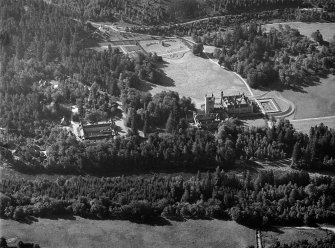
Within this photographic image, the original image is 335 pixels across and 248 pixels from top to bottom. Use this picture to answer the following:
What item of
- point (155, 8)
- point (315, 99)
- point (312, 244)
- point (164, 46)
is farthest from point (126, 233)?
point (155, 8)

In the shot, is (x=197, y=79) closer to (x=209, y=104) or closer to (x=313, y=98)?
(x=209, y=104)

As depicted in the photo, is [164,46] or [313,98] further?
[164,46]

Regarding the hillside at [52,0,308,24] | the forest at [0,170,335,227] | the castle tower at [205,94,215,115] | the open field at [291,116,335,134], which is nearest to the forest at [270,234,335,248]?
the forest at [0,170,335,227]

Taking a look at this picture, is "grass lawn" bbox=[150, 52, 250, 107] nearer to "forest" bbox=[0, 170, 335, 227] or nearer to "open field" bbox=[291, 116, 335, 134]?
"open field" bbox=[291, 116, 335, 134]

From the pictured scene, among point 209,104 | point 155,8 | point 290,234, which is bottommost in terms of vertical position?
point 290,234

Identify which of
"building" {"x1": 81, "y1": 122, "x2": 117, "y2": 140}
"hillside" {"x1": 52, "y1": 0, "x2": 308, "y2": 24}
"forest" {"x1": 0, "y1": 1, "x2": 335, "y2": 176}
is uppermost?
"hillside" {"x1": 52, "y1": 0, "x2": 308, "y2": 24}

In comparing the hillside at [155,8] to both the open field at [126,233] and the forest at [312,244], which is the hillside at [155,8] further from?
the forest at [312,244]

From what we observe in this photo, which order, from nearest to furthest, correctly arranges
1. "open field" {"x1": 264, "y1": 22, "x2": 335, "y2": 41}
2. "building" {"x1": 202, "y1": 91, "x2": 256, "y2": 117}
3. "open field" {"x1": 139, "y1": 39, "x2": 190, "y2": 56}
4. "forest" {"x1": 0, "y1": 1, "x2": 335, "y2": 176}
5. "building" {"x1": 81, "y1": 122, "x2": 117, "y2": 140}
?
"forest" {"x1": 0, "y1": 1, "x2": 335, "y2": 176}, "building" {"x1": 81, "y1": 122, "x2": 117, "y2": 140}, "building" {"x1": 202, "y1": 91, "x2": 256, "y2": 117}, "open field" {"x1": 139, "y1": 39, "x2": 190, "y2": 56}, "open field" {"x1": 264, "y1": 22, "x2": 335, "y2": 41}
